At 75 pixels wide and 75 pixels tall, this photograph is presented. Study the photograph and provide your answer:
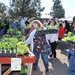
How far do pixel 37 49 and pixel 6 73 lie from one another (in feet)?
5.74

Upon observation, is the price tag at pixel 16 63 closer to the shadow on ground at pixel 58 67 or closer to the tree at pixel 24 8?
the shadow on ground at pixel 58 67

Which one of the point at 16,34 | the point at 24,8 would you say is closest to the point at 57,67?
the point at 16,34

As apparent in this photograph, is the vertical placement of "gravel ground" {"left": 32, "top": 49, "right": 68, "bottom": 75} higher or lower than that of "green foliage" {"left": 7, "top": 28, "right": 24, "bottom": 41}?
lower

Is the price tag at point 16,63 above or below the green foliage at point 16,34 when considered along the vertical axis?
below

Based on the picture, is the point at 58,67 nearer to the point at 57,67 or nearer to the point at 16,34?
the point at 57,67

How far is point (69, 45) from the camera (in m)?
4.42

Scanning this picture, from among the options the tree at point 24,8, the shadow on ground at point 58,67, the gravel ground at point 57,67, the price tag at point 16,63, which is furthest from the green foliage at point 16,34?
the tree at point 24,8

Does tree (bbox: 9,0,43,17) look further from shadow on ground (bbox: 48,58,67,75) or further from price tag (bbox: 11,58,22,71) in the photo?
price tag (bbox: 11,58,22,71)

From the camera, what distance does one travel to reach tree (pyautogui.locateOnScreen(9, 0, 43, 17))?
45769 mm

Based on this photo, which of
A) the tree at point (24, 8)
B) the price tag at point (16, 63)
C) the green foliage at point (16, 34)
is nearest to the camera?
the price tag at point (16, 63)

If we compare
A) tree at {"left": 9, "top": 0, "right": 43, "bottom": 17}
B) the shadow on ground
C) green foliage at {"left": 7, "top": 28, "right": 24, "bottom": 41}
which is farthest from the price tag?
tree at {"left": 9, "top": 0, "right": 43, "bottom": 17}

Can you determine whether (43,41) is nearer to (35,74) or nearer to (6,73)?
(35,74)

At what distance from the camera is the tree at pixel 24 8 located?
150 feet

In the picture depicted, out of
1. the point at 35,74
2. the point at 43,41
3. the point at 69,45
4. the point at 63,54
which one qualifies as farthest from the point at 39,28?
the point at 63,54
